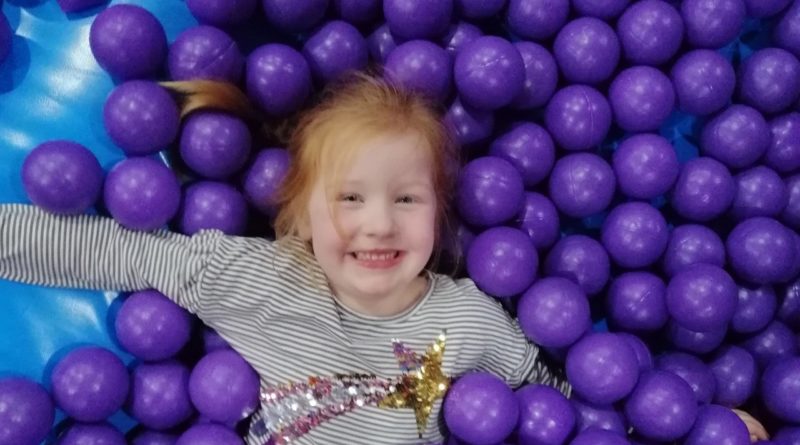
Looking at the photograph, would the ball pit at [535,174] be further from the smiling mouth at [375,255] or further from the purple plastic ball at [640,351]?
the smiling mouth at [375,255]

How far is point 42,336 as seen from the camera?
1275 millimetres

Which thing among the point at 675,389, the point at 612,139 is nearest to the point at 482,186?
the point at 612,139

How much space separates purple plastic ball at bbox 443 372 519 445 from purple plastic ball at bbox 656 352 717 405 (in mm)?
318

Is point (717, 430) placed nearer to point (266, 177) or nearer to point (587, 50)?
point (587, 50)

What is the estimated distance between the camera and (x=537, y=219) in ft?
4.56

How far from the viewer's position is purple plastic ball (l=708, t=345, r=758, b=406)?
1.43m

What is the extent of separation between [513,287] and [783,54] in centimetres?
65

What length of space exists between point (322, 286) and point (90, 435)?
41 centimetres

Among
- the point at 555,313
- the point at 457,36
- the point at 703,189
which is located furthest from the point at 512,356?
the point at 457,36

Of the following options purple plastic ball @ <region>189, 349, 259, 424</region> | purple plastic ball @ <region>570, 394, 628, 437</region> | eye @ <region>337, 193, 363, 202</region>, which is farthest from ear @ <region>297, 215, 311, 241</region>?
purple plastic ball @ <region>570, 394, 628, 437</region>

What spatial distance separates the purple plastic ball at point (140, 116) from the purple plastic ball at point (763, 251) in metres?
0.96

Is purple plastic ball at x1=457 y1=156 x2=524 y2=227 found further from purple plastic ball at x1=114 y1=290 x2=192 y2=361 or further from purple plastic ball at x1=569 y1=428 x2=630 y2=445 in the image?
purple plastic ball at x1=114 y1=290 x2=192 y2=361

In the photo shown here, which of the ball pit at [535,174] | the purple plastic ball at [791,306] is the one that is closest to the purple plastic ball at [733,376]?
the ball pit at [535,174]

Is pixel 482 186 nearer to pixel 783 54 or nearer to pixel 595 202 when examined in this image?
pixel 595 202
